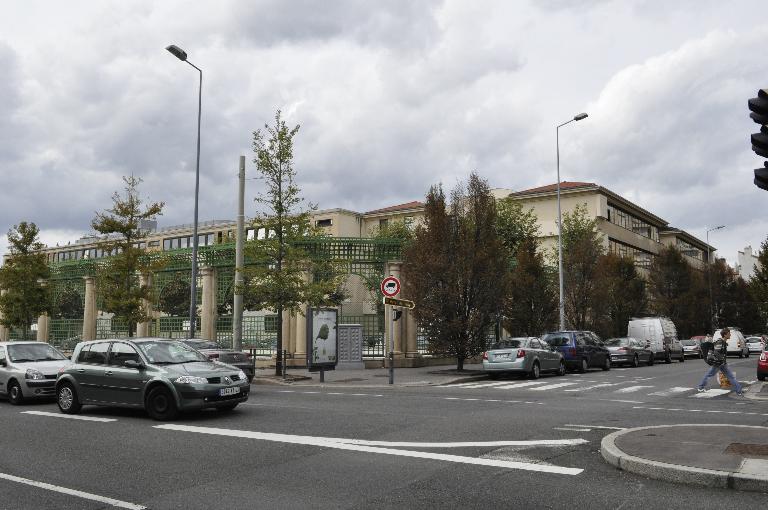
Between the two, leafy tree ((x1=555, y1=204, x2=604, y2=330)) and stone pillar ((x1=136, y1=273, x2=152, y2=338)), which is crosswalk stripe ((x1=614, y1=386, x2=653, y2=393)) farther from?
stone pillar ((x1=136, y1=273, x2=152, y2=338))

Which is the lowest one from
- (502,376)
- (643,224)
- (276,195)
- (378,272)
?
(502,376)

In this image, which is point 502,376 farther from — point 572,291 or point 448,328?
point 572,291

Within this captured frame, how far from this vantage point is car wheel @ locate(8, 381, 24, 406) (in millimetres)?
14906

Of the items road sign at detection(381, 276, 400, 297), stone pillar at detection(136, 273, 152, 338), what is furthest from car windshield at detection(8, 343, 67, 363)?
stone pillar at detection(136, 273, 152, 338)

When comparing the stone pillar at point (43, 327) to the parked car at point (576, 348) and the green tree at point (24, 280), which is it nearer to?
the green tree at point (24, 280)

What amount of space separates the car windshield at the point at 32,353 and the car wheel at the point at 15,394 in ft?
2.38

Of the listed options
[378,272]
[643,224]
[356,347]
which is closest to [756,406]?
[356,347]

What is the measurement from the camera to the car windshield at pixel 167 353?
12.2 metres

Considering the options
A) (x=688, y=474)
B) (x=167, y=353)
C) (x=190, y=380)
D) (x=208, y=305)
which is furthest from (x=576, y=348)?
(x=688, y=474)

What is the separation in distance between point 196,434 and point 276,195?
13.3 metres

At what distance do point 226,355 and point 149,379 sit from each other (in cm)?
701

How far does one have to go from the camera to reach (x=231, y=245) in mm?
28672

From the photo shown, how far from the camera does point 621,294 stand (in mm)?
44938

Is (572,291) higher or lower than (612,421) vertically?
higher
